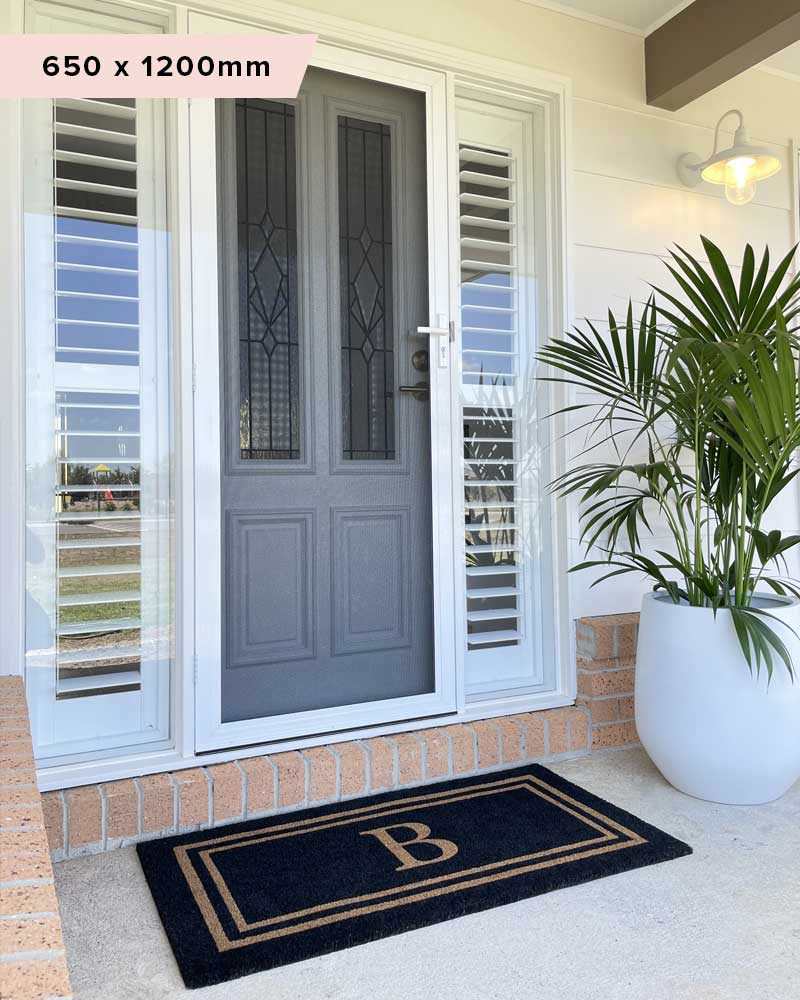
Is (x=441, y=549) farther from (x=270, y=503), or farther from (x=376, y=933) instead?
(x=376, y=933)

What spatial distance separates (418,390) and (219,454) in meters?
0.70

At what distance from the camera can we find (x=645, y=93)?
9.91 feet

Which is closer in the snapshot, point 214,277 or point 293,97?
point 214,277

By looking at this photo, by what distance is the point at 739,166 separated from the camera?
2859 millimetres

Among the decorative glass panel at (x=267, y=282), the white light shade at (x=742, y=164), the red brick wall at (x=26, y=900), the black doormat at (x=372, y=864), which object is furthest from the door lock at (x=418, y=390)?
the red brick wall at (x=26, y=900)

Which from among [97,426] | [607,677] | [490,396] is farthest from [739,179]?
[97,426]

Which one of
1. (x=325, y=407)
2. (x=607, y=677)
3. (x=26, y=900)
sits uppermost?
(x=325, y=407)

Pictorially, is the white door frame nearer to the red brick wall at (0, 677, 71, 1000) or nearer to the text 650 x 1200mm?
the text 650 x 1200mm

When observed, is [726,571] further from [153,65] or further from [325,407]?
[153,65]

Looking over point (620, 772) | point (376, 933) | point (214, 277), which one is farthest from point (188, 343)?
point (620, 772)

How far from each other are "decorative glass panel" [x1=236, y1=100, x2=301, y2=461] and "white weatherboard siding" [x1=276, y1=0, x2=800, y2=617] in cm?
61

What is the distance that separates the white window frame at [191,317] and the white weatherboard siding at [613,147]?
61mm

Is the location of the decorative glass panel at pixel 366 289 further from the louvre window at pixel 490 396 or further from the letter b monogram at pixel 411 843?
the letter b monogram at pixel 411 843

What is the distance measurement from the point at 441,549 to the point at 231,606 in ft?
2.29
